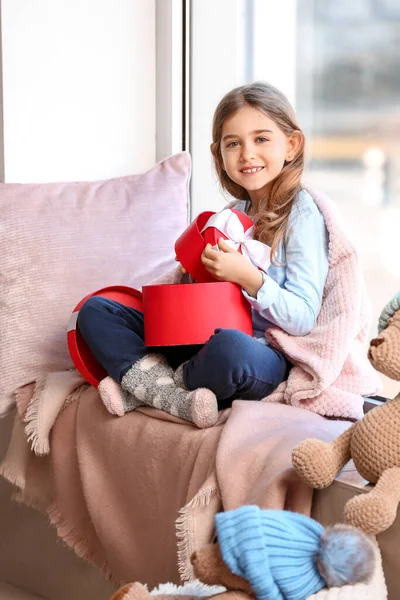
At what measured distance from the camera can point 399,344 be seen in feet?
3.68

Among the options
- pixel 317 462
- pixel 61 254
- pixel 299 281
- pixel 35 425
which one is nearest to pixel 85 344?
pixel 35 425

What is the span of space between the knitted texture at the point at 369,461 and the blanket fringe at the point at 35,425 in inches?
27.1

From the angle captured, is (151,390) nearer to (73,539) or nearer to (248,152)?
(73,539)

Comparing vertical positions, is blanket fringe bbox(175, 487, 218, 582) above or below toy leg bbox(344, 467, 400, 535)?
below

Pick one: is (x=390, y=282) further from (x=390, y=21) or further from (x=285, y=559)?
(x=285, y=559)

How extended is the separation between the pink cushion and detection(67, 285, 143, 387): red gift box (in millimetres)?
130

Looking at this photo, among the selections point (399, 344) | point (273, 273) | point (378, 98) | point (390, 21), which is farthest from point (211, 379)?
point (390, 21)

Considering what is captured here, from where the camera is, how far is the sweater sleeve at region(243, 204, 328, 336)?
1550 mm

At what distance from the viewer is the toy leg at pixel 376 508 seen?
103 centimetres

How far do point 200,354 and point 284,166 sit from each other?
475 mm

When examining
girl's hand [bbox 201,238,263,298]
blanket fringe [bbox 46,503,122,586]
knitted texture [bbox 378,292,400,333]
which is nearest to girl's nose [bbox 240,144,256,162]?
girl's hand [bbox 201,238,263,298]

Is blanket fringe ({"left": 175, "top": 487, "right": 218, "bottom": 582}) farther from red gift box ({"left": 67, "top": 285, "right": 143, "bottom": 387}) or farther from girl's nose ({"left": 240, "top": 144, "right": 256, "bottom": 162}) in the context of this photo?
girl's nose ({"left": 240, "top": 144, "right": 256, "bottom": 162})

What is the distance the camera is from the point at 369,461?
113 cm

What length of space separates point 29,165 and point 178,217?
0.41 metres
